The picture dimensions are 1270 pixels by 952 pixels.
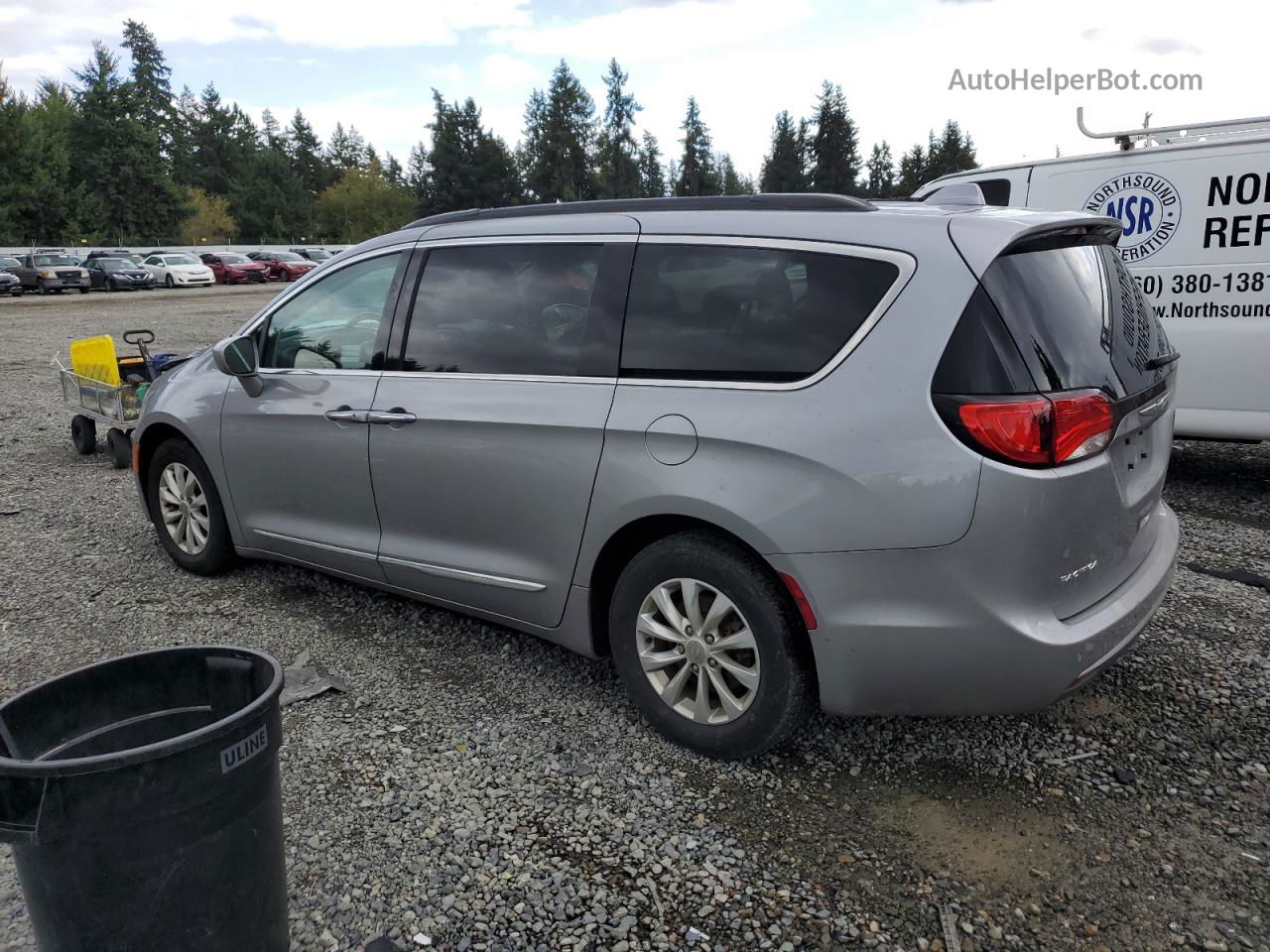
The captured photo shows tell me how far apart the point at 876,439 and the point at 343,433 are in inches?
90.9

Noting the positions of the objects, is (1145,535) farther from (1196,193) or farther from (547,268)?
(1196,193)

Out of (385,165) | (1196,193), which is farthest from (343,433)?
(385,165)

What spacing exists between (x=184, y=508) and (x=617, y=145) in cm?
10250

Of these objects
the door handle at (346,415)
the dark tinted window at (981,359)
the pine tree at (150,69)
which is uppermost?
the pine tree at (150,69)

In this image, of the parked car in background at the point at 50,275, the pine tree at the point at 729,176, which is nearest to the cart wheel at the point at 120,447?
the parked car in background at the point at 50,275

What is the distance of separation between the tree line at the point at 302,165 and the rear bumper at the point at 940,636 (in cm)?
6450

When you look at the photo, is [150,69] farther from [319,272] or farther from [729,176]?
[319,272]

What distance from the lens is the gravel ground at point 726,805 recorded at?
8.07 ft

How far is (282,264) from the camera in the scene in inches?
1720

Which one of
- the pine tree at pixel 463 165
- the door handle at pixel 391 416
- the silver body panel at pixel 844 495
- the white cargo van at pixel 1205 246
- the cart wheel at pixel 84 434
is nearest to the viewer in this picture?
the silver body panel at pixel 844 495

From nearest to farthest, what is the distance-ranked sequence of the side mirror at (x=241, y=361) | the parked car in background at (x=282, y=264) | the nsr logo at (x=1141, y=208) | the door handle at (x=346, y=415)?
1. the door handle at (x=346, y=415)
2. the side mirror at (x=241, y=361)
3. the nsr logo at (x=1141, y=208)
4. the parked car in background at (x=282, y=264)

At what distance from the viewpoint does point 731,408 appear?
2.88 meters

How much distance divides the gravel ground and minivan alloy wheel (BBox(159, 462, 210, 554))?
0.53m

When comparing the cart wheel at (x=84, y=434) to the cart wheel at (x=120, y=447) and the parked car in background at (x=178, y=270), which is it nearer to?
the cart wheel at (x=120, y=447)
